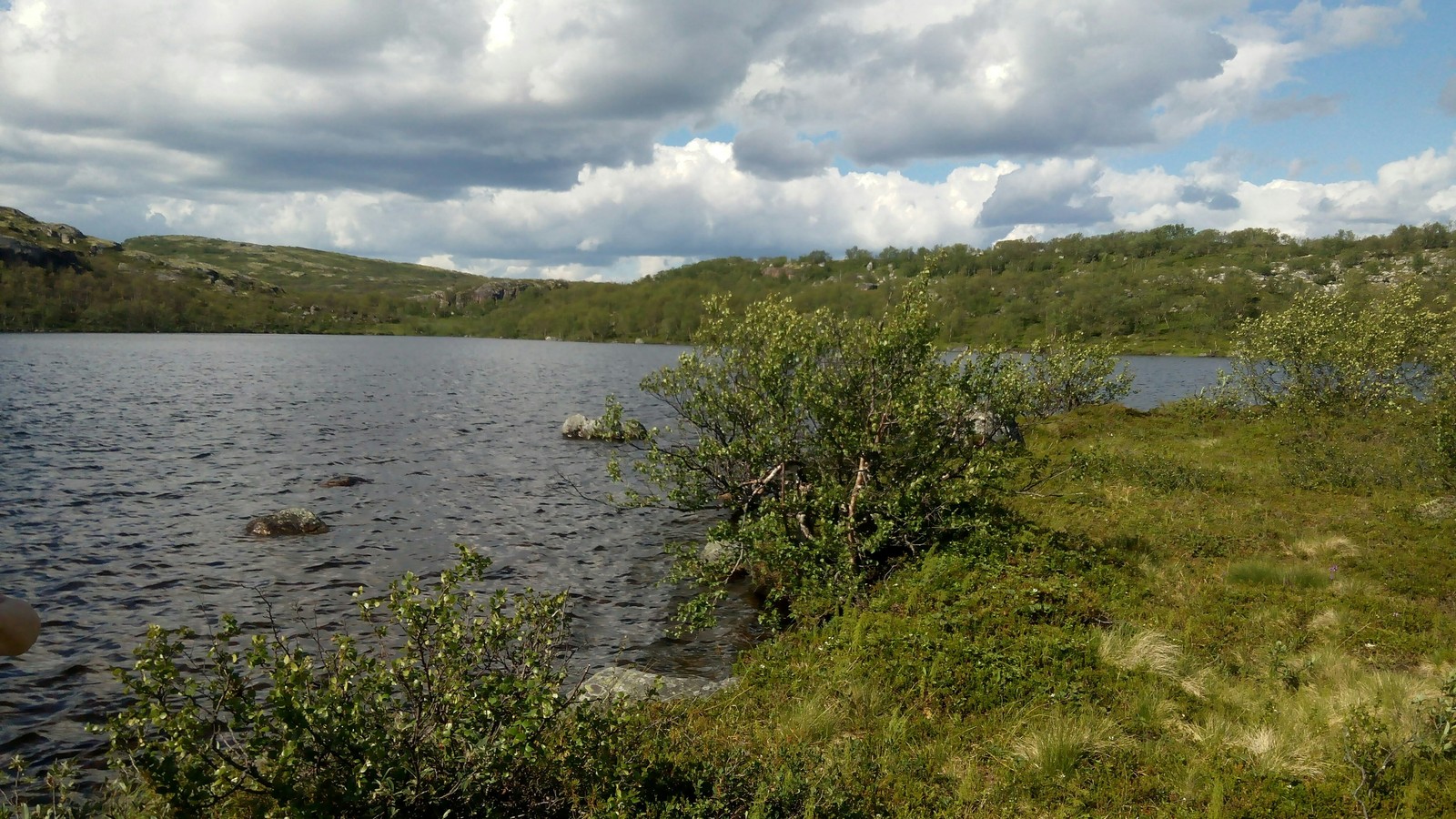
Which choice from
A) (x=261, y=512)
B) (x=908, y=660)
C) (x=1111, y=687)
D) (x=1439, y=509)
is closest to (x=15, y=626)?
(x=908, y=660)

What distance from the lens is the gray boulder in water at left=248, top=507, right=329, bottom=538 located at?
2480cm

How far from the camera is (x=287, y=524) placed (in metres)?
25.2

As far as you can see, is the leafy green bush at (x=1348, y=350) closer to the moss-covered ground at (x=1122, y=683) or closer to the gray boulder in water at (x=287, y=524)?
the moss-covered ground at (x=1122, y=683)

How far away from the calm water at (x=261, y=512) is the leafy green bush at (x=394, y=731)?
9.37 ft

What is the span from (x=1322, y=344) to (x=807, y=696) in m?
35.9

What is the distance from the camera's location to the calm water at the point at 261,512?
1661 cm

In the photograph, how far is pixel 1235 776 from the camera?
8.80 meters

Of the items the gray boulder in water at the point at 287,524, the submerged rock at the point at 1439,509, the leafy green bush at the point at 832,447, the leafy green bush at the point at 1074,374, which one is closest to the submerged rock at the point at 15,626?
the leafy green bush at the point at 832,447

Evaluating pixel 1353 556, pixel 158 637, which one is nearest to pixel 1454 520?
pixel 1353 556

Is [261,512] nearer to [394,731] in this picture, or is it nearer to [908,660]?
[394,731]

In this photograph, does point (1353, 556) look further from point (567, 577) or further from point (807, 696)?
point (567, 577)

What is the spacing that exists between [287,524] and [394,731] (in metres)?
22.0

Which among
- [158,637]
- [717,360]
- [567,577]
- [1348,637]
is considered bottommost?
[567,577]

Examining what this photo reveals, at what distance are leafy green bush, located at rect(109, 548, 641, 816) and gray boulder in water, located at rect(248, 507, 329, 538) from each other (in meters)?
19.6
